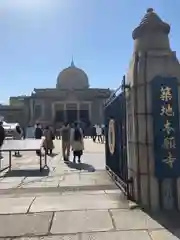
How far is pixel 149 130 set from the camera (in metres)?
6.24

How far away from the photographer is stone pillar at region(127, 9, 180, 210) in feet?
20.3

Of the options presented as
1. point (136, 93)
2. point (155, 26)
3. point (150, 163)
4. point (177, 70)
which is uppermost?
point (155, 26)

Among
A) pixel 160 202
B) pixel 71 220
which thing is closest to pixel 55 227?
pixel 71 220

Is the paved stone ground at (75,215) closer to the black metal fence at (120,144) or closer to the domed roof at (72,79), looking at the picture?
the black metal fence at (120,144)

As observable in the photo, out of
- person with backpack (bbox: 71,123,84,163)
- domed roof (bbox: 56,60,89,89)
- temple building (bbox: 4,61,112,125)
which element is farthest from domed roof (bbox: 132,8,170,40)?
domed roof (bbox: 56,60,89,89)

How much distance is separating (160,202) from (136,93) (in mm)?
2001

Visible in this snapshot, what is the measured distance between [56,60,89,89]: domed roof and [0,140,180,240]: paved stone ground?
6133cm

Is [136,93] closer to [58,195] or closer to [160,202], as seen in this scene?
[160,202]

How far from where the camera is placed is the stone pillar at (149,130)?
618 centimetres

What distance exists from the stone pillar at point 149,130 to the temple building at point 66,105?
60.4 metres

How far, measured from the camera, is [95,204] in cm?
638

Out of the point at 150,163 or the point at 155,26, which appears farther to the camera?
the point at 155,26

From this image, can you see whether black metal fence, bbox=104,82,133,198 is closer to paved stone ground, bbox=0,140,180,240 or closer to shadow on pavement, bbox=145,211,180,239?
paved stone ground, bbox=0,140,180,240

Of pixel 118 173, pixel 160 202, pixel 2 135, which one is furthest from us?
pixel 2 135
